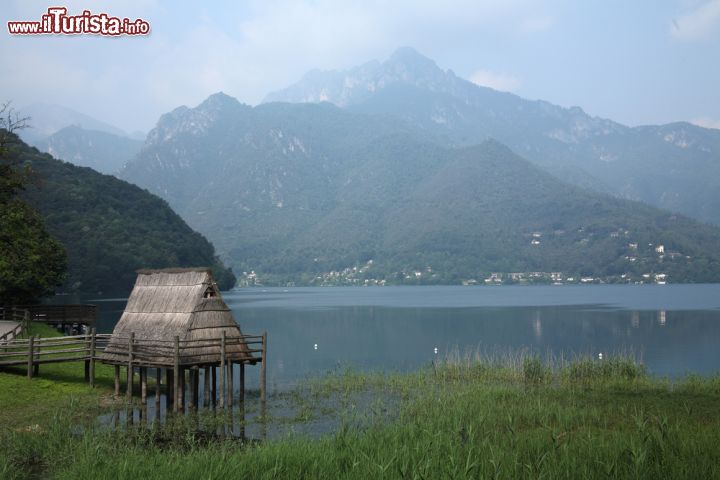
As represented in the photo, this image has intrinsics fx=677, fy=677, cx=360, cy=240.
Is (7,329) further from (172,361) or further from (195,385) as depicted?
(172,361)

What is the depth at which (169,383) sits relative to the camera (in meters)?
28.0

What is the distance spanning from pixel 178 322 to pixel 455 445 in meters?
13.8

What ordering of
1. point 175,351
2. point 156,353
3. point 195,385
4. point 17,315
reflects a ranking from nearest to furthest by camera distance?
1. point 175,351
2. point 156,353
3. point 195,385
4. point 17,315

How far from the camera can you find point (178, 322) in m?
26.0

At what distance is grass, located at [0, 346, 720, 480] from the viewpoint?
13.6m

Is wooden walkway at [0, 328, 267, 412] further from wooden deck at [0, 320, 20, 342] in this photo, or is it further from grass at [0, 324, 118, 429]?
wooden deck at [0, 320, 20, 342]

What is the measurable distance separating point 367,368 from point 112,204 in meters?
95.9

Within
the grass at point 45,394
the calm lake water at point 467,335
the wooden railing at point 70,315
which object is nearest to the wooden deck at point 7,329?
the grass at point 45,394

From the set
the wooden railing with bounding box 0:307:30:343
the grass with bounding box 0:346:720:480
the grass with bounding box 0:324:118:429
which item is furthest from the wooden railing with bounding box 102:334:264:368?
the wooden railing with bounding box 0:307:30:343

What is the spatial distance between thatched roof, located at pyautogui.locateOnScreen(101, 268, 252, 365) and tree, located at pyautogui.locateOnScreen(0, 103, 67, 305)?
12946 mm

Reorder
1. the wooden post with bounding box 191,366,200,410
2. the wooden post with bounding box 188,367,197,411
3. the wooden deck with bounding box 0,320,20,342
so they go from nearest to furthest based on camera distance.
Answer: the wooden post with bounding box 188,367,197,411
the wooden post with bounding box 191,366,200,410
the wooden deck with bounding box 0,320,20,342

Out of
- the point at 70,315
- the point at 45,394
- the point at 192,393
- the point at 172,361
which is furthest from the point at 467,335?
the point at 45,394

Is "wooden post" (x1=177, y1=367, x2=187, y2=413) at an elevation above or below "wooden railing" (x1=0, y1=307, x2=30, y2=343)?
below

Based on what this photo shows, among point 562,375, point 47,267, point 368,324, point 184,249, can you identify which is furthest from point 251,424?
point 184,249
